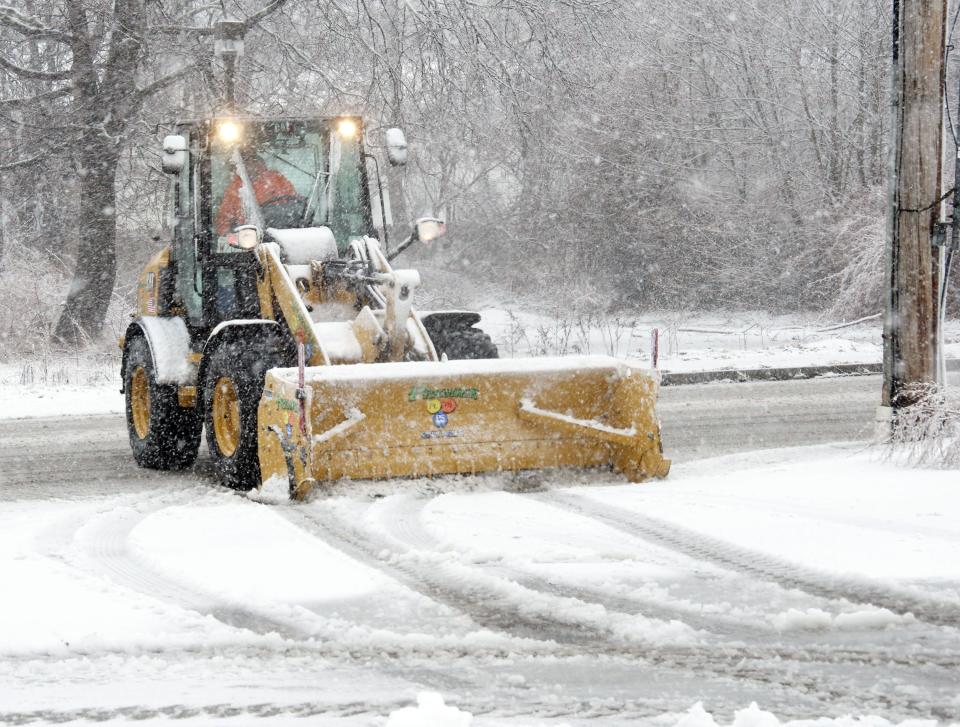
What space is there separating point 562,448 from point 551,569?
2696mm

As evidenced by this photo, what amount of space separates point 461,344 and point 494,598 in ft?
14.5

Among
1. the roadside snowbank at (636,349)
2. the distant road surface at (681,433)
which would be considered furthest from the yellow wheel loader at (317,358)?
the roadside snowbank at (636,349)

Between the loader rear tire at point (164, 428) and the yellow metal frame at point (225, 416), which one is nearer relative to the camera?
the yellow metal frame at point (225, 416)

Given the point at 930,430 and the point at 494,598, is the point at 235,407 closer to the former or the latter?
the point at 494,598

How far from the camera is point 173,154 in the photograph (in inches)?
412

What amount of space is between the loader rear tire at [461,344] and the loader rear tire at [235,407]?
1412mm

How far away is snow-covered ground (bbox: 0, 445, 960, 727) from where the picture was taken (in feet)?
16.0

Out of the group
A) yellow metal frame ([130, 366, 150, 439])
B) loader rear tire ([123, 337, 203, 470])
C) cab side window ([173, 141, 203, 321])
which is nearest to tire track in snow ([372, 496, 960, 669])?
loader rear tire ([123, 337, 203, 470])

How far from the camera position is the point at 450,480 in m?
9.23

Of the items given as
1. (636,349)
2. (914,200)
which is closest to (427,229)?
(914,200)

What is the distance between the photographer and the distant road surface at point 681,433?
10320 mm

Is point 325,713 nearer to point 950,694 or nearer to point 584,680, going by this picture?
point 584,680

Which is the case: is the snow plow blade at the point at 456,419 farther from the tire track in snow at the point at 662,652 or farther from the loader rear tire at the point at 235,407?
the tire track in snow at the point at 662,652

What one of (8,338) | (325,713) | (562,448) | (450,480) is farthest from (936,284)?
(8,338)
